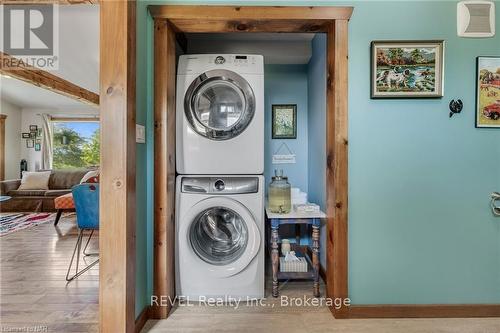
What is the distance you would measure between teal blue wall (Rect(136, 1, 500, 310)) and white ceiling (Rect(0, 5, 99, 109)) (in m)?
1.37

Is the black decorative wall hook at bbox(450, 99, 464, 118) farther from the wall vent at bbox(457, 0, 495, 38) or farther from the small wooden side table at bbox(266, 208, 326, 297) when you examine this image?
the small wooden side table at bbox(266, 208, 326, 297)

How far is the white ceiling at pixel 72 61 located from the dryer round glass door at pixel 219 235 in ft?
6.96

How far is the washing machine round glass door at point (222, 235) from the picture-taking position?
184 cm

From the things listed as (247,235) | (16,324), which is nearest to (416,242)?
(247,235)

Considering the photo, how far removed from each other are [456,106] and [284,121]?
4.77ft

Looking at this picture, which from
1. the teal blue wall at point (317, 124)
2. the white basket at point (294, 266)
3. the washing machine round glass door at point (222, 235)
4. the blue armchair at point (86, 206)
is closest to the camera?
the washing machine round glass door at point (222, 235)

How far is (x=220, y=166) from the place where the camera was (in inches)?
75.0

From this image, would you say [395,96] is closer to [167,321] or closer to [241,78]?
[241,78]

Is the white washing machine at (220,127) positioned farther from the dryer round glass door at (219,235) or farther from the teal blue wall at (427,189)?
the teal blue wall at (427,189)

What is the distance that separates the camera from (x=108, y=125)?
4.51 ft

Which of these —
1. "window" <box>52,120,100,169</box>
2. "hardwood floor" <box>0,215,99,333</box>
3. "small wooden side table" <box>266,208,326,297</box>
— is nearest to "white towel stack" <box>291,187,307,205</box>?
"small wooden side table" <box>266,208,326,297</box>

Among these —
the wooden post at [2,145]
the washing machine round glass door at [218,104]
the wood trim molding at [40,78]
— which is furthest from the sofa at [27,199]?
the washing machine round glass door at [218,104]

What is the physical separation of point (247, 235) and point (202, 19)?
152 cm

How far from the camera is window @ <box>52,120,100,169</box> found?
6578 mm
